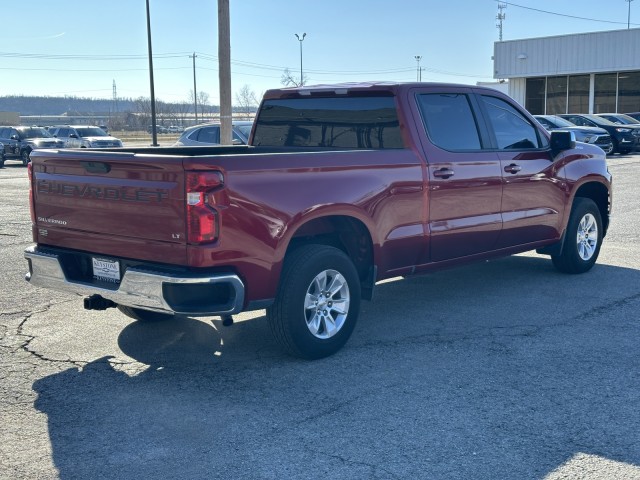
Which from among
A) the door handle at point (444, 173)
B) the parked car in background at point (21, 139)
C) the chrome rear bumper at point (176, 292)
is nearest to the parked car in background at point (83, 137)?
the parked car in background at point (21, 139)

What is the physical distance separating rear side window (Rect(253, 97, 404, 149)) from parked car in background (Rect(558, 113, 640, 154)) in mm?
25701

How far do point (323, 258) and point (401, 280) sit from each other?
310 cm

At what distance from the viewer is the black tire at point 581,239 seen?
8.49m

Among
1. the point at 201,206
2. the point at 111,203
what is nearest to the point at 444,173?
the point at 201,206

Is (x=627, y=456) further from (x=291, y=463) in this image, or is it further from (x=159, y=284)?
(x=159, y=284)

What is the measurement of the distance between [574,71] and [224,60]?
1468 inches

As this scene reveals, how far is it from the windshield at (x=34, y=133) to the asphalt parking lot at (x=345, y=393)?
28954mm

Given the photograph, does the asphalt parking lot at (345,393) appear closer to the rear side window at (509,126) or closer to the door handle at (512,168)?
the door handle at (512,168)

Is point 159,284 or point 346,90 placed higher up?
point 346,90

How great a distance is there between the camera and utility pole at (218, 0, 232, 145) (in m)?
14.9

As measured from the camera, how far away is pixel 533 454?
13.7 ft

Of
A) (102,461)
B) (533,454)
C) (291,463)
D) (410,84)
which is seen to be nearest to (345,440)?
(291,463)

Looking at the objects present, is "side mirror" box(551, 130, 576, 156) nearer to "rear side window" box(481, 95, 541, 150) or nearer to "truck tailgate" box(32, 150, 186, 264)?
"rear side window" box(481, 95, 541, 150)

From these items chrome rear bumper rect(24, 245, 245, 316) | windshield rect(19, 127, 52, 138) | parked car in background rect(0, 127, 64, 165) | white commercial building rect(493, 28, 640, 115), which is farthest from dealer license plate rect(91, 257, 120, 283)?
white commercial building rect(493, 28, 640, 115)
